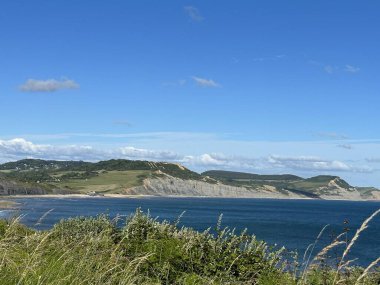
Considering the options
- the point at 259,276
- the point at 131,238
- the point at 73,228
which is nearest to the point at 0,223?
the point at 73,228

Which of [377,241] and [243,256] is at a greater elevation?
[243,256]

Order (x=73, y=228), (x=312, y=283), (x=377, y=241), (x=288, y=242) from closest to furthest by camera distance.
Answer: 1. (x=312, y=283)
2. (x=73, y=228)
3. (x=288, y=242)
4. (x=377, y=241)

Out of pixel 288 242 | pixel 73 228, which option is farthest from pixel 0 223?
pixel 288 242

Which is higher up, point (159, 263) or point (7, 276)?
point (7, 276)

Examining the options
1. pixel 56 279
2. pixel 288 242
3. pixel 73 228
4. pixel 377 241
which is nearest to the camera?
pixel 56 279

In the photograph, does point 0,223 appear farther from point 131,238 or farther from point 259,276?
point 259,276

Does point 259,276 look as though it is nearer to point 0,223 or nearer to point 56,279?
point 56,279

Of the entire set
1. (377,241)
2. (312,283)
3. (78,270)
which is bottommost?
(377,241)

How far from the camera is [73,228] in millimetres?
16750

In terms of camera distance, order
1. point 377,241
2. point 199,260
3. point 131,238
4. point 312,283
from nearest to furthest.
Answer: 1. point 312,283
2. point 199,260
3. point 131,238
4. point 377,241

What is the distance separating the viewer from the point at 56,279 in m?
5.23

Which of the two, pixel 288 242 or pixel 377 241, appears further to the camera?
pixel 377 241

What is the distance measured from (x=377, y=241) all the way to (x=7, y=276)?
88.4 m

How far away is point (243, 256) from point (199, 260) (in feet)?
3.99
